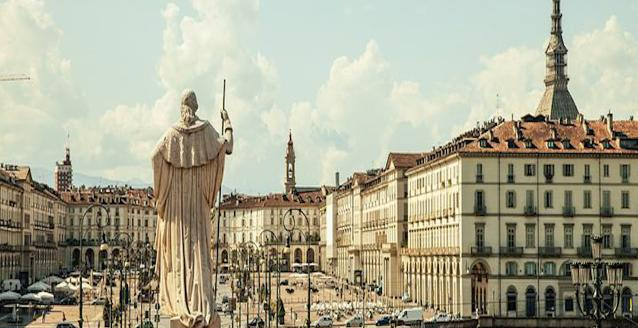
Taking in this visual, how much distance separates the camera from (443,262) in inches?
4552

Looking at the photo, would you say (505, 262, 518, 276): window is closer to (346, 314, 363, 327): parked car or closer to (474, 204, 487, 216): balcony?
(474, 204, 487, 216): balcony

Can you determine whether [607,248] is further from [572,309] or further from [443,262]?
[443,262]

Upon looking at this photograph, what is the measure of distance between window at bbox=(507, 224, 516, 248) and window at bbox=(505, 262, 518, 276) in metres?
1.46

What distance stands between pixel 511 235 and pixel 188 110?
89.5m

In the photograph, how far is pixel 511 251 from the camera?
106m

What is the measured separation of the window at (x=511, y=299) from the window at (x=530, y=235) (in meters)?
3.66

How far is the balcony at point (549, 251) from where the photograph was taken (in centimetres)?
10569

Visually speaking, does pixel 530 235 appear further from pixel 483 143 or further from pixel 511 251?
pixel 483 143

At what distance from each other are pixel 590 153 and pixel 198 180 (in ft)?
294

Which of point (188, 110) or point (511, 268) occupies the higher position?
point (188, 110)

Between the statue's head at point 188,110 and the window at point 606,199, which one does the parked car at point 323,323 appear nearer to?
the window at point 606,199

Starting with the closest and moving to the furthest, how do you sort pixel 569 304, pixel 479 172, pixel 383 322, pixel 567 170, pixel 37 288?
1. pixel 569 304
2. pixel 383 322
3. pixel 567 170
4. pixel 479 172
5. pixel 37 288

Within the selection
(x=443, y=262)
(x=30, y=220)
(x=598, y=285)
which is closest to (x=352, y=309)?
(x=443, y=262)

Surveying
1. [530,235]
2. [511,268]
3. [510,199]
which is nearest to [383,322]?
[511,268]
